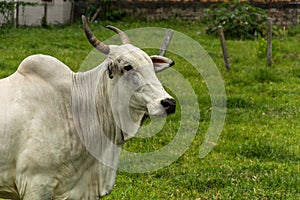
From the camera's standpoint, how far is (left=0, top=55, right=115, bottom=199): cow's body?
355 cm

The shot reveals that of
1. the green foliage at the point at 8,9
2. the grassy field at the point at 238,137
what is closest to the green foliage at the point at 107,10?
the green foliage at the point at 8,9

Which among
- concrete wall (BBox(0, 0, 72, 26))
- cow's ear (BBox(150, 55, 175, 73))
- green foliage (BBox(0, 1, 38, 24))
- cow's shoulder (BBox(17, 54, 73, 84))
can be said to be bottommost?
concrete wall (BBox(0, 0, 72, 26))

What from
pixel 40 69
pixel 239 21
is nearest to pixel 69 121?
pixel 40 69

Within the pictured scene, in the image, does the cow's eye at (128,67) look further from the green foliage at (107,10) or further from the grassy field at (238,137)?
the green foliage at (107,10)

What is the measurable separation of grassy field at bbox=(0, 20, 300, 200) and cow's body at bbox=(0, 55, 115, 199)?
5.79ft

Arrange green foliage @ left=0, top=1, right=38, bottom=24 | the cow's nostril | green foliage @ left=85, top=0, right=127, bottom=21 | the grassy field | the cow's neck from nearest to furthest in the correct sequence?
the cow's nostril → the cow's neck → the grassy field → green foliage @ left=0, top=1, right=38, bottom=24 → green foliage @ left=85, top=0, right=127, bottom=21

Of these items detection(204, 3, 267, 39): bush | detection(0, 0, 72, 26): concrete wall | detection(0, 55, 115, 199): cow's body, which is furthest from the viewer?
detection(0, 0, 72, 26): concrete wall

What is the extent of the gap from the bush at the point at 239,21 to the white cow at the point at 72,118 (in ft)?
40.5

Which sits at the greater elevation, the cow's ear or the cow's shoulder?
the cow's ear

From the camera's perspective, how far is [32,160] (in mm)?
3521

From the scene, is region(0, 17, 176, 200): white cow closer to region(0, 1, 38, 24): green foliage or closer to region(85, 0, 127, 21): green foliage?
region(0, 1, 38, 24): green foliage

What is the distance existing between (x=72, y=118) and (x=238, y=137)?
4.00m

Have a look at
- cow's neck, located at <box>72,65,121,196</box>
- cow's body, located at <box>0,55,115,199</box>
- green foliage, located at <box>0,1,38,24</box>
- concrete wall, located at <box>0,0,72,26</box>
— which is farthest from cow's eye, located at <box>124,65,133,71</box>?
concrete wall, located at <box>0,0,72,26</box>

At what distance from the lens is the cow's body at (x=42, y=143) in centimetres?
355
